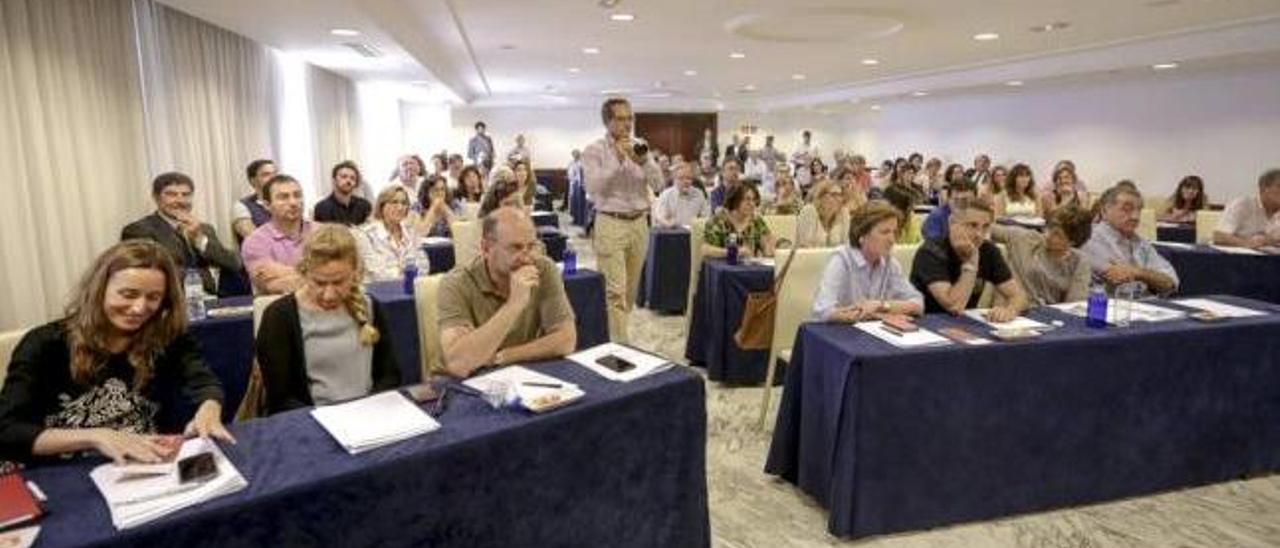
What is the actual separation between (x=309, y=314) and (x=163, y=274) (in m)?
0.44

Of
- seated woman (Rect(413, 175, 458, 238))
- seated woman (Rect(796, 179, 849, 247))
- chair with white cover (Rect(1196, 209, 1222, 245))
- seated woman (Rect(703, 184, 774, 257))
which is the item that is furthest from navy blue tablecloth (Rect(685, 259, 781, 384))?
chair with white cover (Rect(1196, 209, 1222, 245))

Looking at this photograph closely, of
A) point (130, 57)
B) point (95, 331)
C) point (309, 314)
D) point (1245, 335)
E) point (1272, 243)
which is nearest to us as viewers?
point (95, 331)

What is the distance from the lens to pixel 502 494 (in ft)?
5.64

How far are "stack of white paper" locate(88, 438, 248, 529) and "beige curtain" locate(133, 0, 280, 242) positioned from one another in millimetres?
4053

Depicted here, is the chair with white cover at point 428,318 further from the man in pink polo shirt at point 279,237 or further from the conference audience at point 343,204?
the conference audience at point 343,204

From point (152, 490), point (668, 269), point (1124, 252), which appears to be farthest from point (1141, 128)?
point (152, 490)

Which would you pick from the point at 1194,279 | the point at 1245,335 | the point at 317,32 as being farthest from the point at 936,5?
the point at 317,32

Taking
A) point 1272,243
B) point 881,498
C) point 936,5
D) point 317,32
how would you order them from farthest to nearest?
point 317,32 < point 936,5 < point 1272,243 < point 881,498

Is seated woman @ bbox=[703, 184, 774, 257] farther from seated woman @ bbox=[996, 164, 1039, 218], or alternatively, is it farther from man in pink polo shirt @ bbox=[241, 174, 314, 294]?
seated woman @ bbox=[996, 164, 1039, 218]

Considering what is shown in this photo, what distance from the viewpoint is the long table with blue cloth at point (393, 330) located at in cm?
290

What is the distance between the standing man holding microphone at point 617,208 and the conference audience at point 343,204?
5.44ft

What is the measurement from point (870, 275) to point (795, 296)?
1.74 ft

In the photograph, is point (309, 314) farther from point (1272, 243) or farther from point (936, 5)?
point (1272, 243)

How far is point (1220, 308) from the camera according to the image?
2.99 m
